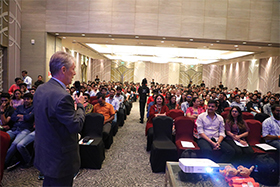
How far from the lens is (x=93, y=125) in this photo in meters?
4.19

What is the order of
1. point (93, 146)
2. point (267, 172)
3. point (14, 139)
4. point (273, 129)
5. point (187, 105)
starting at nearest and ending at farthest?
point (267, 172) < point (93, 146) < point (14, 139) < point (273, 129) < point (187, 105)

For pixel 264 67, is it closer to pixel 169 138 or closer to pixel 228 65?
pixel 228 65

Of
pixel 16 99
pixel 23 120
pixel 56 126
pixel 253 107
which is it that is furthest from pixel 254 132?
pixel 16 99

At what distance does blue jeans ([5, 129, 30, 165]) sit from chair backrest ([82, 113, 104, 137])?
1109 millimetres

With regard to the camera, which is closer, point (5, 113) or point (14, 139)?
point (14, 139)

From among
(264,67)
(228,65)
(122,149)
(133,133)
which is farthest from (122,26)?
(228,65)

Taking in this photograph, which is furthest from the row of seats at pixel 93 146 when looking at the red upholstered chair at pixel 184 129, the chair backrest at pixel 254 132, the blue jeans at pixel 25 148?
Result: the chair backrest at pixel 254 132

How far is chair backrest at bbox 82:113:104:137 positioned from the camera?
415cm

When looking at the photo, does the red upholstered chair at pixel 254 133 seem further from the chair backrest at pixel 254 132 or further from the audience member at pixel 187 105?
the audience member at pixel 187 105

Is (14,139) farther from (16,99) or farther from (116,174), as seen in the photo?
(116,174)

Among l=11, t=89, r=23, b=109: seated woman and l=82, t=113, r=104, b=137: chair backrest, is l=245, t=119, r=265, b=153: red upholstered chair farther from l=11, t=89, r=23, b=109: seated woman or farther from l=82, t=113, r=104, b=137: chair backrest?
l=11, t=89, r=23, b=109: seated woman

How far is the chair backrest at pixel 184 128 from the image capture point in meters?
4.20

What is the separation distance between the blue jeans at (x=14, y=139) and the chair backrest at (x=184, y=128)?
302 centimetres

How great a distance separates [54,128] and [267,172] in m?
3.49
